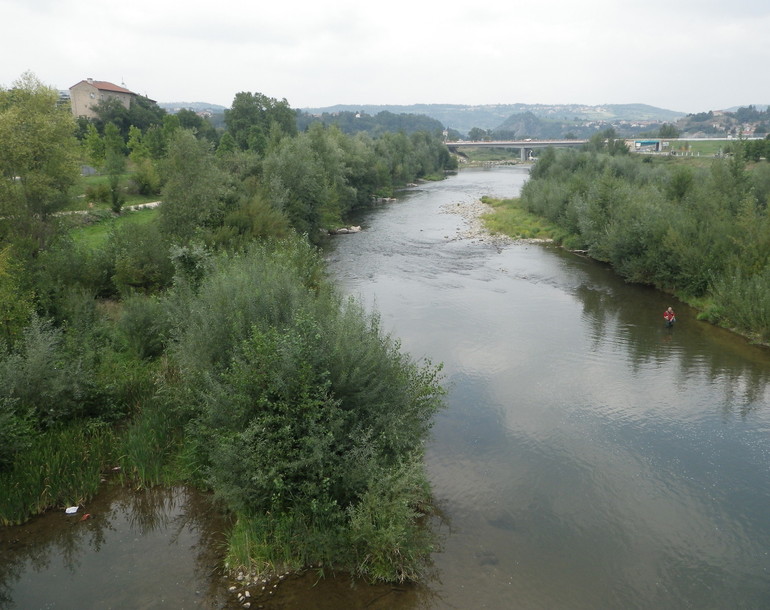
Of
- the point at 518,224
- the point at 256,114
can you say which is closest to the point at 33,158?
the point at 518,224

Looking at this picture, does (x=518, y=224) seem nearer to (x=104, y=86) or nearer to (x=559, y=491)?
(x=559, y=491)

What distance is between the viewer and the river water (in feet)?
34.7

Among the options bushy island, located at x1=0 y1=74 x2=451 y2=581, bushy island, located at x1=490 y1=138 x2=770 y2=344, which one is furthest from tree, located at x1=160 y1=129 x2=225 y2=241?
bushy island, located at x1=490 y1=138 x2=770 y2=344

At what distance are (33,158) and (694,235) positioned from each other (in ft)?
99.2

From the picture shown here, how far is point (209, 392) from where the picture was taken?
39.7 feet

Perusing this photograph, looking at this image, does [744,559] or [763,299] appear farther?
[763,299]

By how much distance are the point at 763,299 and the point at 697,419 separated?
907 centimetres

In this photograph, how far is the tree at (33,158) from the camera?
20.9m

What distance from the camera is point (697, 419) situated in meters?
17.1

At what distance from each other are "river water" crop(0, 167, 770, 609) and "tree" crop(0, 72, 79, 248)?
14037 millimetres

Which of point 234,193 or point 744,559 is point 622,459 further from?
point 234,193

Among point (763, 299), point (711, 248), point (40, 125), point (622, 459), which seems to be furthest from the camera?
point (711, 248)

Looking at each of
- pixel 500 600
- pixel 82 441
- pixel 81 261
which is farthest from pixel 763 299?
pixel 81 261

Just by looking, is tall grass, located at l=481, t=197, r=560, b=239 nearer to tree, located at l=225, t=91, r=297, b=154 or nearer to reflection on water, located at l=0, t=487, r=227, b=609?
reflection on water, located at l=0, t=487, r=227, b=609
